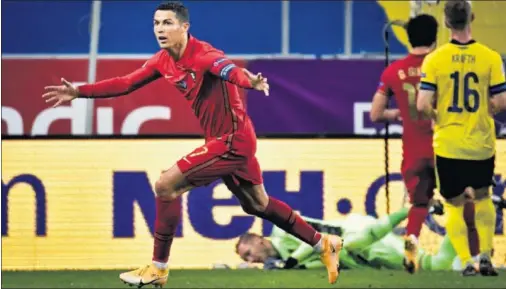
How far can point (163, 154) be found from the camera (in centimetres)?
1038

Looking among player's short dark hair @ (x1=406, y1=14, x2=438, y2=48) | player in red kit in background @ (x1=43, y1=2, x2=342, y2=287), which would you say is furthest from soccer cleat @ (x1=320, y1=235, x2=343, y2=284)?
player's short dark hair @ (x1=406, y1=14, x2=438, y2=48)

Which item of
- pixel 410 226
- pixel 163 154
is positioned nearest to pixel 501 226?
pixel 410 226

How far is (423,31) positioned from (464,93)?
1624 millimetres

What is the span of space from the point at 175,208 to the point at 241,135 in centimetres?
48

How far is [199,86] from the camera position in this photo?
675cm

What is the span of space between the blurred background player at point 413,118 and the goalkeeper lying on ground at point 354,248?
669 millimetres

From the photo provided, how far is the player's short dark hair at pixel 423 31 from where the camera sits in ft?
29.9

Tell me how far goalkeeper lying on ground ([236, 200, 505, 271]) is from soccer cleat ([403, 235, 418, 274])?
440 mm

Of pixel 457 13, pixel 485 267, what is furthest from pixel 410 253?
pixel 457 13

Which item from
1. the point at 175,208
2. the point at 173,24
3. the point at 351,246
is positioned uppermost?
the point at 173,24

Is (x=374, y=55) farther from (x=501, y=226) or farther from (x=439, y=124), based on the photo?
(x=439, y=124)

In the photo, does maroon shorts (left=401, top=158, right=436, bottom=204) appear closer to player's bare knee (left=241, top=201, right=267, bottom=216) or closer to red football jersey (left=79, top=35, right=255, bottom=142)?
player's bare knee (left=241, top=201, right=267, bottom=216)

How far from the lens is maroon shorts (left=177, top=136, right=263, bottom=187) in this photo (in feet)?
22.4

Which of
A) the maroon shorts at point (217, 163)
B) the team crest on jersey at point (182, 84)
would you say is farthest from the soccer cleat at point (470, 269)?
the team crest on jersey at point (182, 84)
